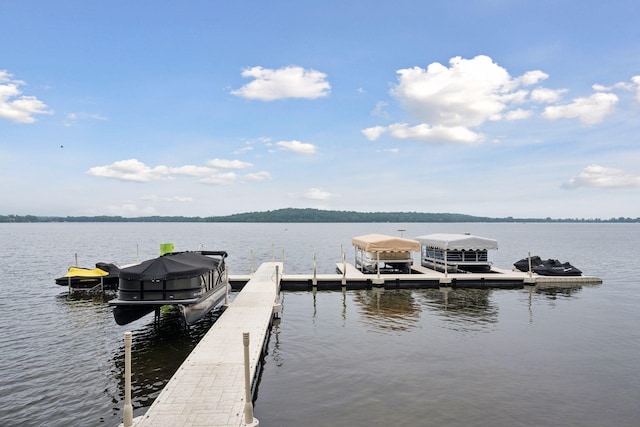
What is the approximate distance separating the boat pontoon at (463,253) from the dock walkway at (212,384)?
20091 mm

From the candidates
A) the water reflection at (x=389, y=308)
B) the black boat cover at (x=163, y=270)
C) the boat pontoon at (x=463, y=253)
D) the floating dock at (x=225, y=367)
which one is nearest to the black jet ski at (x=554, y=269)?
the boat pontoon at (x=463, y=253)

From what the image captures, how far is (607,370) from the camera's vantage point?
542 inches

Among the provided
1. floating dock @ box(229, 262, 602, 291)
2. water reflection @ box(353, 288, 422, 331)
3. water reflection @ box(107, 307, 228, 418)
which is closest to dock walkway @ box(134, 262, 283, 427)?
water reflection @ box(107, 307, 228, 418)

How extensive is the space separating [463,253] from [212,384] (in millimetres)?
26936

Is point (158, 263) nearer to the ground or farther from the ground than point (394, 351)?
farther from the ground

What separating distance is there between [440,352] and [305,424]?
289 inches

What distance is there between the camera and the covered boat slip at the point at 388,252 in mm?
31891

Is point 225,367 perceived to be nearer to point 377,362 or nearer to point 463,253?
point 377,362

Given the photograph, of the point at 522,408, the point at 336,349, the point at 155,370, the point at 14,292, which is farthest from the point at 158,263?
the point at 14,292

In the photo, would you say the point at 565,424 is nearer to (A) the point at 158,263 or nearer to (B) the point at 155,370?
(B) the point at 155,370

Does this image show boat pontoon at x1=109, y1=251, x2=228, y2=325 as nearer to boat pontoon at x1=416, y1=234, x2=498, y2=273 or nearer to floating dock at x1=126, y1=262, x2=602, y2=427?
floating dock at x1=126, y1=262, x2=602, y2=427

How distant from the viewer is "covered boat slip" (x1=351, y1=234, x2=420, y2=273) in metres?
31.9

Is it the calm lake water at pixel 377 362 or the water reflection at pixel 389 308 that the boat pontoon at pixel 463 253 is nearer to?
the water reflection at pixel 389 308

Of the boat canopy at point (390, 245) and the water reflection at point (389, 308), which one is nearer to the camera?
the water reflection at point (389, 308)
